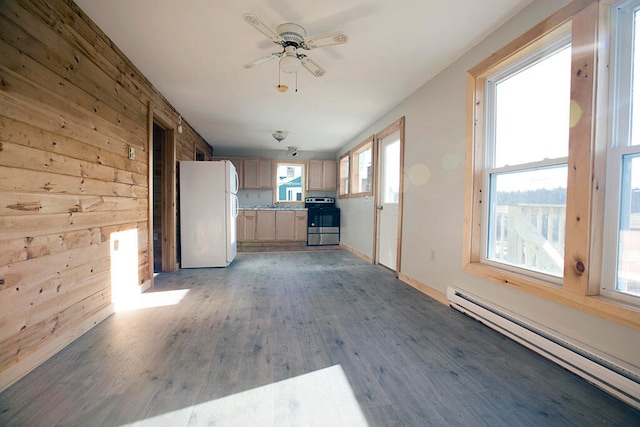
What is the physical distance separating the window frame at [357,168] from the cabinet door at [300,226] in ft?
4.51

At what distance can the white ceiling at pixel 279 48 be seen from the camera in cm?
196

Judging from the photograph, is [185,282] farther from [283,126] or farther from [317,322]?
[283,126]

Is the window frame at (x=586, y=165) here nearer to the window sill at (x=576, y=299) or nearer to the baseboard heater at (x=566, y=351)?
the window sill at (x=576, y=299)

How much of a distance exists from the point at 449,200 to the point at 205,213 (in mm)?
3294

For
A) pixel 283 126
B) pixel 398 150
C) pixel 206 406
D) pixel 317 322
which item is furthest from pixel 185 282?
pixel 398 150

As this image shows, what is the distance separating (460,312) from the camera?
2.49 m

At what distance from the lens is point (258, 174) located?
688 cm

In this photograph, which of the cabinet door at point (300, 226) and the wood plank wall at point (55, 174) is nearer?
the wood plank wall at point (55, 174)

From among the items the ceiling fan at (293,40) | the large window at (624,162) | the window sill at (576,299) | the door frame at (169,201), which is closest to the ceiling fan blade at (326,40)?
the ceiling fan at (293,40)

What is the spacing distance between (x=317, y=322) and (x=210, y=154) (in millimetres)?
5515

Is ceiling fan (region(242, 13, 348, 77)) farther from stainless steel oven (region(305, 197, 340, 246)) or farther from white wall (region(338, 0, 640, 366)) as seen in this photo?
stainless steel oven (region(305, 197, 340, 246))

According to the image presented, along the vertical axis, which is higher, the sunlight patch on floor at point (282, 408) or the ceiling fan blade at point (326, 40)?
the ceiling fan blade at point (326, 40)

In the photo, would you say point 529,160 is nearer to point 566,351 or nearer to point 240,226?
point 566,351

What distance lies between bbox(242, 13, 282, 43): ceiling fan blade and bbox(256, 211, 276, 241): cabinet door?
15.2ft
